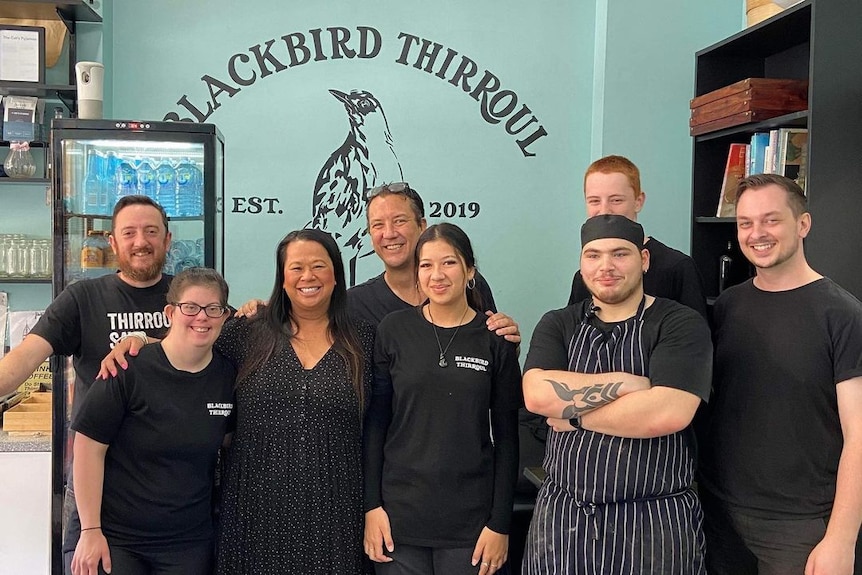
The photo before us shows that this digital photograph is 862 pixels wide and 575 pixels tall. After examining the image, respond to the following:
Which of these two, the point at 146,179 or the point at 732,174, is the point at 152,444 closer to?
the point at 146,179

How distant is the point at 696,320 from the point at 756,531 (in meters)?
0.56

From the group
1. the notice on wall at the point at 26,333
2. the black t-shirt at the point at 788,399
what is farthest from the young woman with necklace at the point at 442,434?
the notice on wall at the point at 26,333

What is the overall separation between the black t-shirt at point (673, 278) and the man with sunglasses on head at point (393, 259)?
0.50 metres

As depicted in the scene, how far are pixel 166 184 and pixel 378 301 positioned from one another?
130 centimetres

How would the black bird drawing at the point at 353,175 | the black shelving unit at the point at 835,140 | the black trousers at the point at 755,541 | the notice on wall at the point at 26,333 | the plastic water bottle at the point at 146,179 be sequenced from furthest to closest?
the black bird drawing at the point at 353,175
the notice on wall at the point at 26,333
the plastic water bottle at the point at 146,179
the black shelving unit at the point at 835,140
the black trousers at the point at 755,541

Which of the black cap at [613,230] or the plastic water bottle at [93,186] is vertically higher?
the plastic water bottle at [93,186]

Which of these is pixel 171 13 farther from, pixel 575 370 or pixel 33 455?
pixel 575 370

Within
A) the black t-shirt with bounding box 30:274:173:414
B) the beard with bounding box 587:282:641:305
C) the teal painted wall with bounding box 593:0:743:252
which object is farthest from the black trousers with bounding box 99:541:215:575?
the teal painted wall with bounding box 593:0:743:252

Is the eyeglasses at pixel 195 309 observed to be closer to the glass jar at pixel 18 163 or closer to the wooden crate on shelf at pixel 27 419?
the wooden crate on shelf at pixel 27 419

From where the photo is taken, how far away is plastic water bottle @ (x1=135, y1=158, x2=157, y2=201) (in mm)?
3287

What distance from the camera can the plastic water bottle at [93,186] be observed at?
126 inches

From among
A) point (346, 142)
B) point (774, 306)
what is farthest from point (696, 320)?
point (346, 142)

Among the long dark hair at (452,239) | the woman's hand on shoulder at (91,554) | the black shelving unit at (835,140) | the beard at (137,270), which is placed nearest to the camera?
the woman's hand on shoulder at (91,554)

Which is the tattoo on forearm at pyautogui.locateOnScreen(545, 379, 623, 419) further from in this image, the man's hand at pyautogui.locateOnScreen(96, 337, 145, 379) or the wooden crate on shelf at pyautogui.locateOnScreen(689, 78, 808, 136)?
A: the wooden crate on shelf at pyautogui.locateOnScreen(689, 78, 808, 136)
